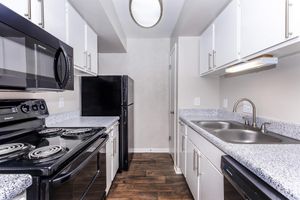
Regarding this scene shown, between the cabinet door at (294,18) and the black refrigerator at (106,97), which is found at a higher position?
the cabinet door at (294,18)

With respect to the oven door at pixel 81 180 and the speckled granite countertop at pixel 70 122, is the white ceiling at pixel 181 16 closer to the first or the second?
the speckled granite countertop at pixel 70 122

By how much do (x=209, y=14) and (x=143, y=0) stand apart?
0.88 m

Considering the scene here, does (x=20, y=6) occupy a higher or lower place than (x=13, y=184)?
higher

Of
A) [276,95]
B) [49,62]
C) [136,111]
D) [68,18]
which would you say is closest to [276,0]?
[276,95]

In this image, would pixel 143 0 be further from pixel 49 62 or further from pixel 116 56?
pixel 116 56

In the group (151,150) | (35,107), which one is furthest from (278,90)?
(151,150)

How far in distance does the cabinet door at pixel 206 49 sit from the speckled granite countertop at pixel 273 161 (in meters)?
1.23

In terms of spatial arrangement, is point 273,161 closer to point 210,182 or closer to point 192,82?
point 210,182

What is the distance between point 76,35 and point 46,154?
1308 mm

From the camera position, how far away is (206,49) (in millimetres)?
2459

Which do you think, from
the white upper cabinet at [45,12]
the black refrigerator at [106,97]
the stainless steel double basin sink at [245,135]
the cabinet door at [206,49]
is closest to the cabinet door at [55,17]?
the white upper cabinet at [45,12]

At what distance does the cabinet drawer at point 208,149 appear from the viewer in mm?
1346

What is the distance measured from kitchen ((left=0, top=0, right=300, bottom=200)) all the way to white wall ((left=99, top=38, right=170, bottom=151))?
361mm

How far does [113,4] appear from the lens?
240cm
